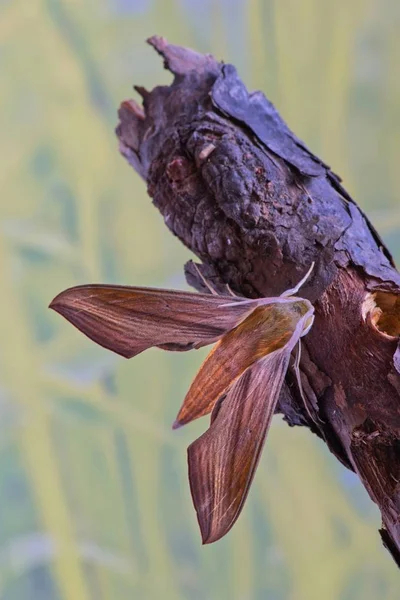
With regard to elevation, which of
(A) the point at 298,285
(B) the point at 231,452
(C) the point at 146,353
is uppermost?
(C) the point at 146,353

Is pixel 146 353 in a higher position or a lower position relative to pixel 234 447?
higher

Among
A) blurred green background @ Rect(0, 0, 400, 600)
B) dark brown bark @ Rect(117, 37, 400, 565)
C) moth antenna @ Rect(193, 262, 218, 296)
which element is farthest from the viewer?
blurred green background @ Rect(0, 0, 400, 600)

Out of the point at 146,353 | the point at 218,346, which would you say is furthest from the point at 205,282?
the point at 146,353

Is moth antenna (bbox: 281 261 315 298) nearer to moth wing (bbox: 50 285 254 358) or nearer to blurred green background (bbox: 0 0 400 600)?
moth wing (bbox: 50 285 254 358)

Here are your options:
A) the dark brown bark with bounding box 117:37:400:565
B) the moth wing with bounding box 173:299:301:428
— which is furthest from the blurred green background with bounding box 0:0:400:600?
the moth wing with bounding box 173:299:301:428

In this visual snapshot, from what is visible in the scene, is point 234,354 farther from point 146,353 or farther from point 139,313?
point 146,353

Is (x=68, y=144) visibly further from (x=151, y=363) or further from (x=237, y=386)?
(x=237, y=386)

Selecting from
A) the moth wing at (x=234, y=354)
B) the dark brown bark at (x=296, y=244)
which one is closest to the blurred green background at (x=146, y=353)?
the dark brown bark at (x=296, y=244)

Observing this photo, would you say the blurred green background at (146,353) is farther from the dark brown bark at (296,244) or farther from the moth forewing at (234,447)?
the moth forewing at (234,447)
